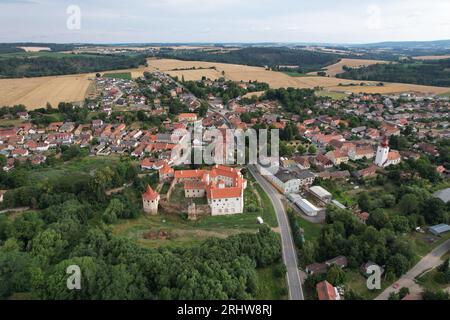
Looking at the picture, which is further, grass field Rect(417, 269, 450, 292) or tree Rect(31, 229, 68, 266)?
tree Rect(31, 229, 68, 266)

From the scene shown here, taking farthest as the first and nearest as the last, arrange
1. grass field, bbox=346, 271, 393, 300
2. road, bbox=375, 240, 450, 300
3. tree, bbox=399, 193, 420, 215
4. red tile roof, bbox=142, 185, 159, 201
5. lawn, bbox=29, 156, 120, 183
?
lawn, bbox=29, 156, 120, 183
red tile roof, bbox=142, 185, 159, 201
tree, bbox=399, 193, 420, 215
road, bbox=375, 240, 450, 300
grass field, bbox=346, 271, 393, 300

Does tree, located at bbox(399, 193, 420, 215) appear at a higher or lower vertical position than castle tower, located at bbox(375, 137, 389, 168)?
lower

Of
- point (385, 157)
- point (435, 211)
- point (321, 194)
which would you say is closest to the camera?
point (435, 211)

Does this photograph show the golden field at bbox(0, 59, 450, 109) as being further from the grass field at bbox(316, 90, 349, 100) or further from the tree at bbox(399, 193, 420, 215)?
the tree at bbox(399, 193, 420, 215)

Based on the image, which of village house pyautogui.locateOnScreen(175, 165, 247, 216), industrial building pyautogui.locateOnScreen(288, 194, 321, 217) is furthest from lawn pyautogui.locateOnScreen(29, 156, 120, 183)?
industrial building pyautogui.locateOnScreen(288, 194, 321, 217)

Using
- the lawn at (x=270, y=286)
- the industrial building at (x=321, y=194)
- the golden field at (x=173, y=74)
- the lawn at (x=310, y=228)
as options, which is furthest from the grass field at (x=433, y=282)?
the golden field at (x=173, y=74)

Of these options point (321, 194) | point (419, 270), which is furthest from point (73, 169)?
point (419, 270)

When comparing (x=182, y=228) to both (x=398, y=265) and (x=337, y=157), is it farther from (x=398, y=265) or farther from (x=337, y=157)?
(x=337, y=157)
